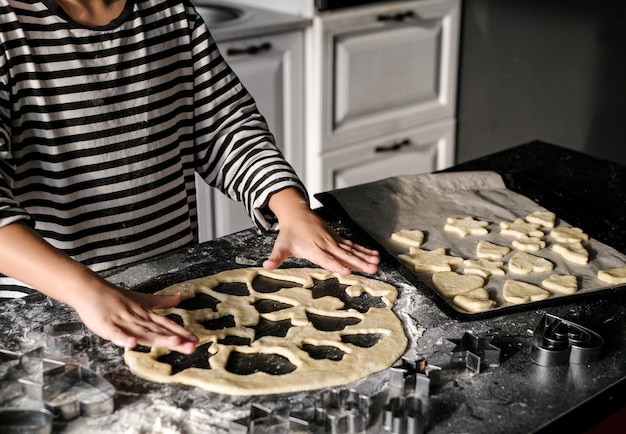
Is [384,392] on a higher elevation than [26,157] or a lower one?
lower

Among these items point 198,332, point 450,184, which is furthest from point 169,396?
point 450,184

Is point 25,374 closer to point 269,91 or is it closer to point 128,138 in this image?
point 128,138

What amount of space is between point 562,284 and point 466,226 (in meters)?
0.24

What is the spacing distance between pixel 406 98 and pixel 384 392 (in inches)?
80.3

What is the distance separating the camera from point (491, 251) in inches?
55.2

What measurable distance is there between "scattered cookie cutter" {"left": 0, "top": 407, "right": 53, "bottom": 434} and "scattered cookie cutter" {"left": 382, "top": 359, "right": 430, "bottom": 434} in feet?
1.23

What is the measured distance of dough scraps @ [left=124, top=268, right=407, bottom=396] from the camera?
1032mm

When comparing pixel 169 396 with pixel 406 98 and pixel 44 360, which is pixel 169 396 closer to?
pixel 44 360

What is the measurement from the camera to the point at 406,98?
2.93 meters

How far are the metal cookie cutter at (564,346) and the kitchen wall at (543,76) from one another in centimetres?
171

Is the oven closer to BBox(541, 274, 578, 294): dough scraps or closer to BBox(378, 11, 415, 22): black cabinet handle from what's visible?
BBox(378, 11, 415, 22): black cabinet handle

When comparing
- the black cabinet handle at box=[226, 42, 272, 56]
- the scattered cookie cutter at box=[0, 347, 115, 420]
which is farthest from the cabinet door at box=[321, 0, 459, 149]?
the scattered cookie cutter at box=[0, 347, 115, 420]

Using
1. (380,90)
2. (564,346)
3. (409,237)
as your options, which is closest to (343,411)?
(564,346)

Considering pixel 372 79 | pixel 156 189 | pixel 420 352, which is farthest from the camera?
pixel 372 79
